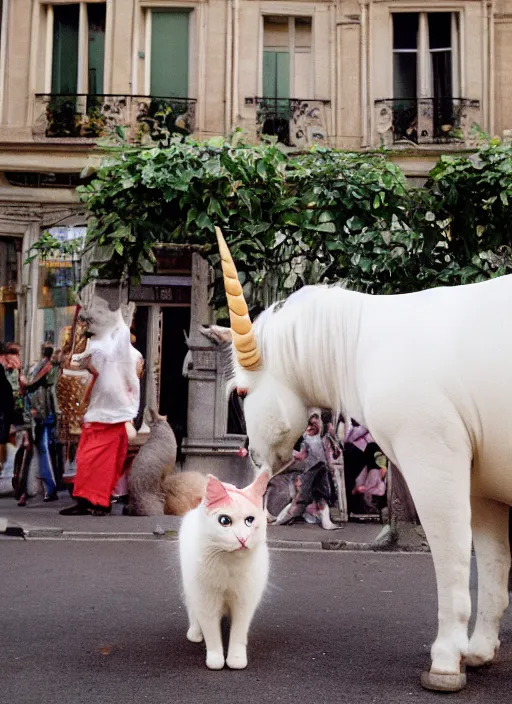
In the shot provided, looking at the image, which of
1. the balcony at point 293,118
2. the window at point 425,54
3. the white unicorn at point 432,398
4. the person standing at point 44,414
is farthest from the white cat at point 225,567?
the window at point 425,54

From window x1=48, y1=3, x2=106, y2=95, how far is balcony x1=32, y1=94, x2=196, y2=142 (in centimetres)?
27

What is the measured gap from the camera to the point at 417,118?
15547mm

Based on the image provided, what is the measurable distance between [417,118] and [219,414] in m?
6.49

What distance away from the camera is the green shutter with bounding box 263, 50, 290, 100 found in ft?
51.9

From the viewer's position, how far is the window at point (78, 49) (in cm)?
1566

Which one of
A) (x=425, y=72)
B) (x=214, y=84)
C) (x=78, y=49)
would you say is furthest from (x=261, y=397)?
(x=78, y=49)

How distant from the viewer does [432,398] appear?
12.0ft

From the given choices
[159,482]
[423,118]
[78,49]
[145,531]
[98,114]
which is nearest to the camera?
[145,531]

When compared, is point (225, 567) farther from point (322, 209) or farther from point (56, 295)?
point (56, 295)

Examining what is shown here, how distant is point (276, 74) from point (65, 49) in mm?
3668

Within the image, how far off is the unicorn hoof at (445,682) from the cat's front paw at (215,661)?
0.92 m

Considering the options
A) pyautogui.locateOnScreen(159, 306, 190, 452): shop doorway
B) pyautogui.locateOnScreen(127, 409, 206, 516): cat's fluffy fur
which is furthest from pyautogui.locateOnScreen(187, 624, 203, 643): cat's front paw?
pyautogui.locateOnScreen(159, 306, 190, 452): shop doorway

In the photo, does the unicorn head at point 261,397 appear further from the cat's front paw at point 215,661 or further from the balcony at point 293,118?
the balcony at point 293,118

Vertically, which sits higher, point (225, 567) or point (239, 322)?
point (239, 322)
